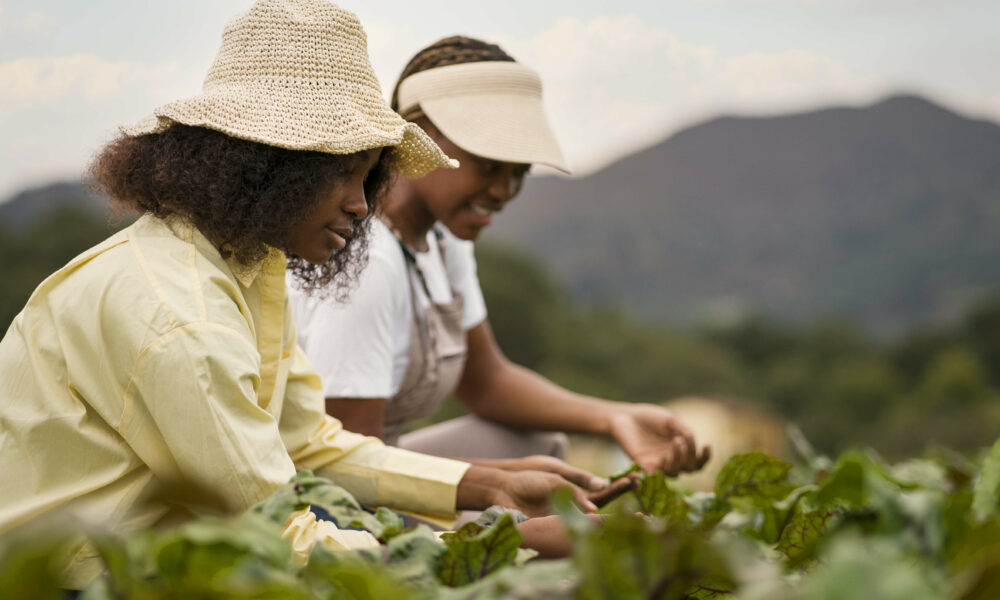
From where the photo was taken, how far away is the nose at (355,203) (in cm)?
176

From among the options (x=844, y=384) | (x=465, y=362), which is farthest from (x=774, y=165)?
(x=465, y=362)

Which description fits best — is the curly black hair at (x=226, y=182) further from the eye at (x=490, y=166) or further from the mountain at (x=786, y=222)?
the mountain at (x=786, y=222)

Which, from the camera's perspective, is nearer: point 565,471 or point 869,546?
point 869,546

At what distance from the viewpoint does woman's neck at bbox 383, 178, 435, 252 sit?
9.02ft

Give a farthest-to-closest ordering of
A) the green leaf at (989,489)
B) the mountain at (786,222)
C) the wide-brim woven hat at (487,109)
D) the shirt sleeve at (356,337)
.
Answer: the mountain at (786,222) → the wide-brim woven hat at (487,109) → the shirt sleeve at (356,337) → the green leaf at (989,489)

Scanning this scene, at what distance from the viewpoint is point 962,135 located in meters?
13.3

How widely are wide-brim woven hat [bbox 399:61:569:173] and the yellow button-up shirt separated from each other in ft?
3.91

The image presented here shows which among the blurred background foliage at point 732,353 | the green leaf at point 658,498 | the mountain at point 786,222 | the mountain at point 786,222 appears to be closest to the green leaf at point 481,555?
the green leaf at point 658,498

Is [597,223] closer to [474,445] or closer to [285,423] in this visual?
[474,445]

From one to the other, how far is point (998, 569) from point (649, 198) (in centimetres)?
1653

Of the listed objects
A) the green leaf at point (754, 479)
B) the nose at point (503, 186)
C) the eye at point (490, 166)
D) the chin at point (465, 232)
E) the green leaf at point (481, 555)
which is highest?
the green leaf at point (481, 555)

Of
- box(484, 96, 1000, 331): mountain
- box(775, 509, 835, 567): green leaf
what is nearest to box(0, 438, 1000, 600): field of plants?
box(775, 509, 835, 567): green leaf

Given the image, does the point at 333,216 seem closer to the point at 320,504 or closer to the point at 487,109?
the point at 320,504

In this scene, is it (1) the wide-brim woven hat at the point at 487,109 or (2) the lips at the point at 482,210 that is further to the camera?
(2) the lips at the point at 482,210
